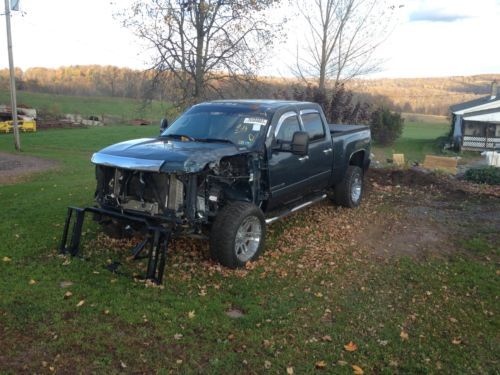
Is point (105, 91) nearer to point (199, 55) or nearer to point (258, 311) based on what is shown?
point (199, 55)

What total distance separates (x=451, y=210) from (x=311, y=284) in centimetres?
478

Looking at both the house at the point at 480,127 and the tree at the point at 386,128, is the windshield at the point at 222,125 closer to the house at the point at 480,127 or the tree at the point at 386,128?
the house at the point at 480,127

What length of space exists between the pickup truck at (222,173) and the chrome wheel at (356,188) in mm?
1433

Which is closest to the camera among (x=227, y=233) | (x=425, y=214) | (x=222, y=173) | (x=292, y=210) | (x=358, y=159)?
(x=227, y=233)

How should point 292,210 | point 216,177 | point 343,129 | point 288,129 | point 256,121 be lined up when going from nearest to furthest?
1. point 216,177
2. point 256,121
3. point 288,129
4. point 292,210
5. point 343,129

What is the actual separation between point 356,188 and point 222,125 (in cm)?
370

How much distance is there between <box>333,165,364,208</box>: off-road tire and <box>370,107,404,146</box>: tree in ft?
115

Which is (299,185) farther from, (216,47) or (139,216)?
(216,47)

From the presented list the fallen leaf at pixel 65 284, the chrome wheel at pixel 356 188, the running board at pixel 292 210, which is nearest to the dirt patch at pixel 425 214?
the chrome wheel at pixel 356 188

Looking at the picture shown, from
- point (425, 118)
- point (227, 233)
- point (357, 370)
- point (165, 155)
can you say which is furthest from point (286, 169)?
point (425, 118)

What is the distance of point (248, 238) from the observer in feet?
19.7

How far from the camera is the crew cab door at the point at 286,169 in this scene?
21.2ft

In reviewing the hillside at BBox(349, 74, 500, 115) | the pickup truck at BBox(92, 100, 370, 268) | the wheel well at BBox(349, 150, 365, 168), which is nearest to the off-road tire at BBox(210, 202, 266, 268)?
the pickup truck at BBox(92, 100, 370, 268)

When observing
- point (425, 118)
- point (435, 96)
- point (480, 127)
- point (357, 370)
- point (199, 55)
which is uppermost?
point (435, 96)
